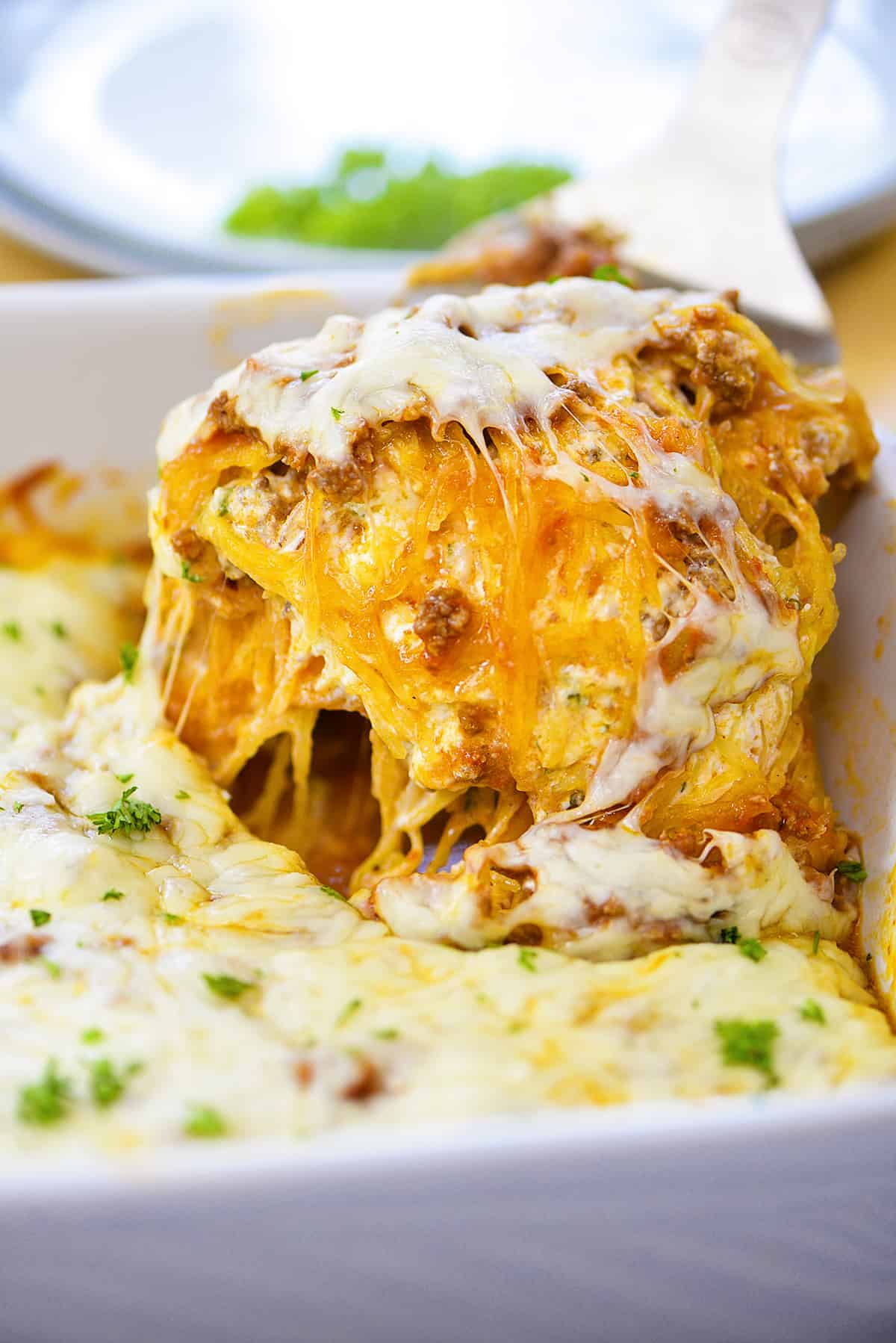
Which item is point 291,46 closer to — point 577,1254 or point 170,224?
point 170,224

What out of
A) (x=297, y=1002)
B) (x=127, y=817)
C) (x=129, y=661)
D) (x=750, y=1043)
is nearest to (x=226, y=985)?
(x=297, y=1002)

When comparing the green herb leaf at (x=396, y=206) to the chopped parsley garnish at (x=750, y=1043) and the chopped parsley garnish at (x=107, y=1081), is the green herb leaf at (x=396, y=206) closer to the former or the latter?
the chopped parsley garnish at (x=750, y=1043)

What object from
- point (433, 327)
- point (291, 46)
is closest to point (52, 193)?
point (291, 46)

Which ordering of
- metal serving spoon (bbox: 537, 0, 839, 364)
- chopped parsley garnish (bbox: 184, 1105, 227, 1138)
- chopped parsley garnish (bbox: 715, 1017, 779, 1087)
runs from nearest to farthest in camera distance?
1. chopped parsley garnish (bbox: 184, 1105, 227, 1138)
2. chopped parsley garnish (bbox: 715, 1017, 779, 1087)
3. metal serving spoon (bbox: 537, 0, 839, 364)

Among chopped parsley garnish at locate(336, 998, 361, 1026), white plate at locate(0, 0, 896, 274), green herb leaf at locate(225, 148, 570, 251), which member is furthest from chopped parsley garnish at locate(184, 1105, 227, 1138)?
green herb leaf at locate(225, 148, 570, 251)

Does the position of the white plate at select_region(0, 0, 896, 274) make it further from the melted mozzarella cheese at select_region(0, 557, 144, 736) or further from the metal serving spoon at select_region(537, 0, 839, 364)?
the melted mozzarella cheese at select_region(0, 557, 144, 736)

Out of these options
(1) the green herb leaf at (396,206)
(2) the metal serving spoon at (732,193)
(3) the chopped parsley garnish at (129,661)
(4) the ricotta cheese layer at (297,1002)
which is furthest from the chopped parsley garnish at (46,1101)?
(1) the green herb leaf at (396,206)
